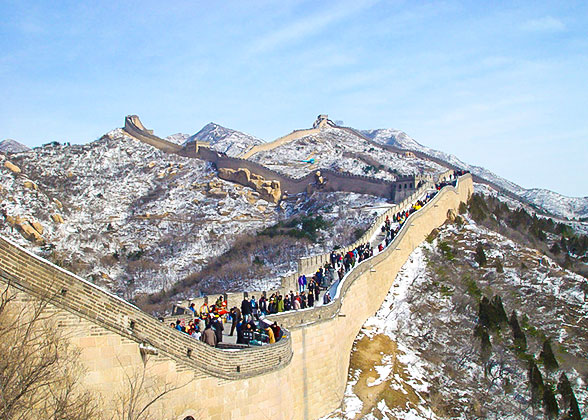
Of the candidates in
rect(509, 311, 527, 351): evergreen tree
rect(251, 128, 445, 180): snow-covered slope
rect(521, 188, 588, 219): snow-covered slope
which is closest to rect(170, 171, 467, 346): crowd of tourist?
rect(509, 311, 527, 351): evergreen tree

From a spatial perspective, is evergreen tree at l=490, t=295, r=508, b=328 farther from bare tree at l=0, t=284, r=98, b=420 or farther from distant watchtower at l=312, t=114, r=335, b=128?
distant watchtower at l=312, t=114, r=335, b=128

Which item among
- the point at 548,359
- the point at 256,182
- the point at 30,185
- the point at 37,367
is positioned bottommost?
the point at 548,359

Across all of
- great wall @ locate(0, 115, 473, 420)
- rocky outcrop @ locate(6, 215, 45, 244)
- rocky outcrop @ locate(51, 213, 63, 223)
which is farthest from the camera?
rocky outcrop @ locate(51, 213, 63, 223)

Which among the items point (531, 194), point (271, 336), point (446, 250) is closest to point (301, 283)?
point (271, 336)

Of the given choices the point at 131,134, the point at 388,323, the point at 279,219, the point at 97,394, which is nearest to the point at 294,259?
the point at 279,219

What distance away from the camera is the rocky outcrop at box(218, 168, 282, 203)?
59.4 metres

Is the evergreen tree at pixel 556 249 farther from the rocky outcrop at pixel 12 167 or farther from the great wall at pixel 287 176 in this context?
the rocky outcrop at pixel 12 167

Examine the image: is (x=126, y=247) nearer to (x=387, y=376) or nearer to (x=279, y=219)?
(x=279, y=219)

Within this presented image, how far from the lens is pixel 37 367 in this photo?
7230 mm

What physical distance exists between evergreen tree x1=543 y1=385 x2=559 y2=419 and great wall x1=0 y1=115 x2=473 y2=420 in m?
8.35

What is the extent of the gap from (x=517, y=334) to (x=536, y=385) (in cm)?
350

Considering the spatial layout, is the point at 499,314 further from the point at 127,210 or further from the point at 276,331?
the point at 127,210

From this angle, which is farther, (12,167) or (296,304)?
(12,167)

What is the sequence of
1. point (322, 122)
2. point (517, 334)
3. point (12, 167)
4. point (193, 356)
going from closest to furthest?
point (193, 356) → point (517, 334) → point (12, 167) → point (322, 122)
